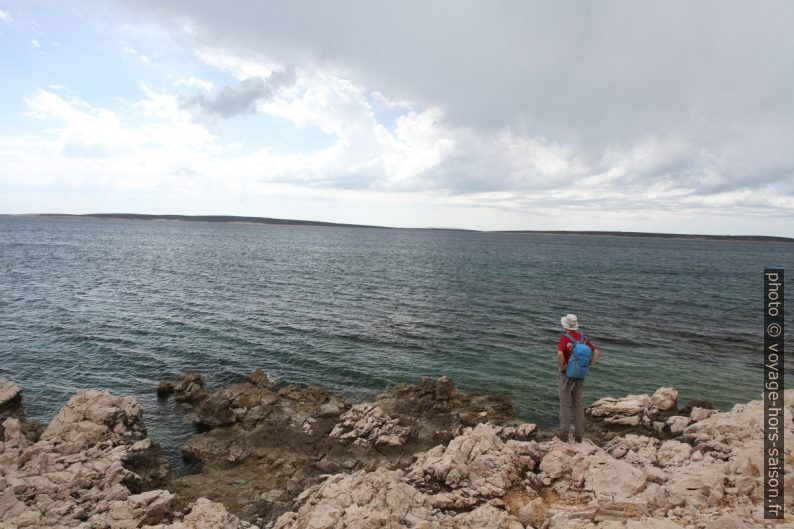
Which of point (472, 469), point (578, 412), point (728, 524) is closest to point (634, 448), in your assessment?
point (578, 412)

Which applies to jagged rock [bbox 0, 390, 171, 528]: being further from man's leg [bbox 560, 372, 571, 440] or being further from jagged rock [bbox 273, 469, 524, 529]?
man's leg [bbox 560, 372, 571, 440]

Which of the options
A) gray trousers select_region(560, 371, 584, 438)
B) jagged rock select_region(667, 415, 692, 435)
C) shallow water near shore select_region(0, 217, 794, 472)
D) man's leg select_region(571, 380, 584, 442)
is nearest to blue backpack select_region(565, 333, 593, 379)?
gray trousers select_region(560, 371, 584, 438)

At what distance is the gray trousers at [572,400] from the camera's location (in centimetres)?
1337

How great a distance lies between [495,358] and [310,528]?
20.2 metres

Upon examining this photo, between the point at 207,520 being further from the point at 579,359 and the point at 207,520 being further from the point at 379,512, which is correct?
the point at 579,359

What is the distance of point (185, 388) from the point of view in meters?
22.2

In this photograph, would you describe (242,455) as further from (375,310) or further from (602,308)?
(602,308)

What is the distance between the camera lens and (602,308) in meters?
45.8

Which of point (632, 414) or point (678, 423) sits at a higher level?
point (678, 423)

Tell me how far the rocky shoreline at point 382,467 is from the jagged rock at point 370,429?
62mm

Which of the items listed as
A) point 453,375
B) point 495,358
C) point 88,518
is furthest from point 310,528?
point 495,358

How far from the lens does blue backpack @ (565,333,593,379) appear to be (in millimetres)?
12773

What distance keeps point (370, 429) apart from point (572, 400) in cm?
817

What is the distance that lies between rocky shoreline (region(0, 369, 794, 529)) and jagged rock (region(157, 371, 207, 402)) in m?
0.53
